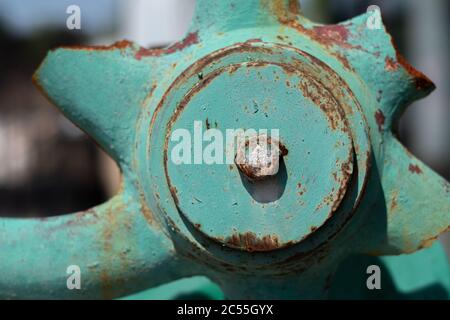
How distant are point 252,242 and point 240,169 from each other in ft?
0.23

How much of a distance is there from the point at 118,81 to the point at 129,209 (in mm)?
135

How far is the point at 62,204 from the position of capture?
4.84 meters

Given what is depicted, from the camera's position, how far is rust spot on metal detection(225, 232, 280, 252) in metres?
0.67

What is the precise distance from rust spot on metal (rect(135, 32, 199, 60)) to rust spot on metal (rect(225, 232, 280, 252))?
0.69 ft

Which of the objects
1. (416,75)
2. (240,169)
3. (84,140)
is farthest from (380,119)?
(84,140)

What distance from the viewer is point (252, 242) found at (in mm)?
679
